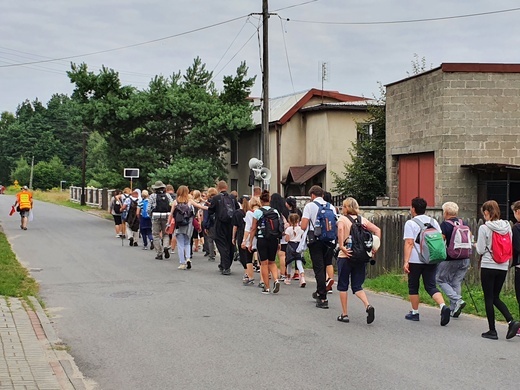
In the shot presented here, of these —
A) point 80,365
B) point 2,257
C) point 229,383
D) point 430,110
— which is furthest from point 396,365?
point 430,110

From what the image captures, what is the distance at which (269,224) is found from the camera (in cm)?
1261

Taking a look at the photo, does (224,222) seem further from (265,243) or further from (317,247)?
(317,247)

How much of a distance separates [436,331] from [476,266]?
170 inches

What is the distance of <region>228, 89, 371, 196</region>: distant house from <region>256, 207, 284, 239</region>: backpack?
18.6 m

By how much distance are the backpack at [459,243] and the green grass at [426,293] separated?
1.27 meters

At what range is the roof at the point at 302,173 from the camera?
31844 mm

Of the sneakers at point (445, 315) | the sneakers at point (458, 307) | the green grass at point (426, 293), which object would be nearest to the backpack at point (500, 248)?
the sneakers at point (445, 315)

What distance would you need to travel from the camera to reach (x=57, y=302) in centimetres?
1178

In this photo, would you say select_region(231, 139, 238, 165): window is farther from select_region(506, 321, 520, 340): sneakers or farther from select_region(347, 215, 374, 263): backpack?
select_region(506, 321, 520, 340): sneakers

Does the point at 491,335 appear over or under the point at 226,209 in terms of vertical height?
under

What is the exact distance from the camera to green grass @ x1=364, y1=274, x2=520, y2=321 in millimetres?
11233

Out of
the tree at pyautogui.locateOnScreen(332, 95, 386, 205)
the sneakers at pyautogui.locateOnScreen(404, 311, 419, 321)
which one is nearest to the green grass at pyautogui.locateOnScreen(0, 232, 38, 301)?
the sneakers at pyautogui.locateOnScreen(404, 311, 419, 321)

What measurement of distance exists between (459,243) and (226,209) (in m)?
6.00

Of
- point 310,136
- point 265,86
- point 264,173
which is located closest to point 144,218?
point 264,173
